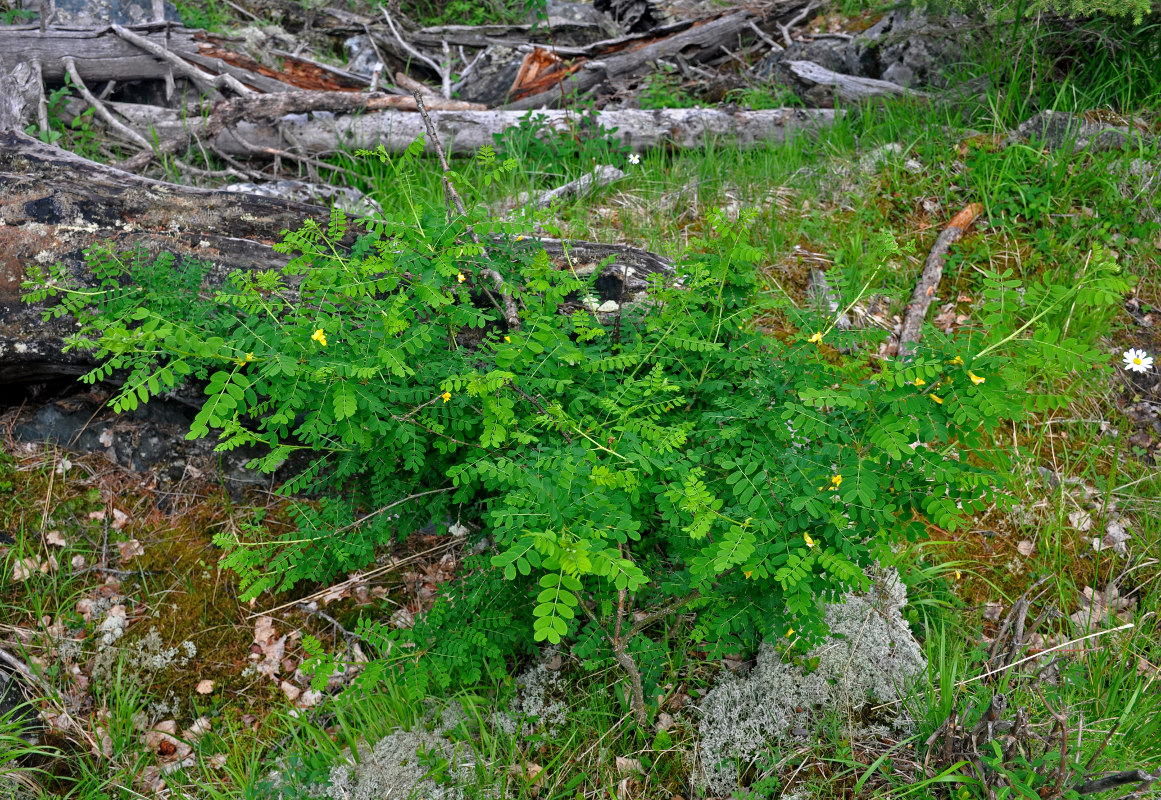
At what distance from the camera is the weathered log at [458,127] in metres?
5.75

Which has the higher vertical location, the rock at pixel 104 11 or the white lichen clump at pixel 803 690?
the rock at pixel 104 11

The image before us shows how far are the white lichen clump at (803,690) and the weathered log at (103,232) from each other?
173 centimetres

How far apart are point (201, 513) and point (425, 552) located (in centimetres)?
120

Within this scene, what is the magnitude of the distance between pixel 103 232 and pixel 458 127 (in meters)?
3.02

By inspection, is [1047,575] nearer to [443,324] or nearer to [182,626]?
[443,324]

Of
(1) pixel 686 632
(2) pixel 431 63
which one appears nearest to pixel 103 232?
(1) pixel 686 632

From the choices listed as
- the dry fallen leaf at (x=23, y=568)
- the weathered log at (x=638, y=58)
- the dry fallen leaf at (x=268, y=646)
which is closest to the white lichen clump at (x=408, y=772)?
the dry fallen leaf at (x=268, y=646)

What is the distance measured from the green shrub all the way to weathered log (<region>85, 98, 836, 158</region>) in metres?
3.08

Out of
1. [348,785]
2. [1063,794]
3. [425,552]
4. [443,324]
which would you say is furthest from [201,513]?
[1063,794]

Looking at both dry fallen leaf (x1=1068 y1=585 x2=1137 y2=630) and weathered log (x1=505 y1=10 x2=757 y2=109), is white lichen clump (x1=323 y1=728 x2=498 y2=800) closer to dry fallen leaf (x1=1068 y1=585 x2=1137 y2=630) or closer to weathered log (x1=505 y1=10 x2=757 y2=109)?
dry fallen leaf (x1=1068 y1=585 x2=1137 y2=630)

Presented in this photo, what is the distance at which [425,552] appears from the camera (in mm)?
3508

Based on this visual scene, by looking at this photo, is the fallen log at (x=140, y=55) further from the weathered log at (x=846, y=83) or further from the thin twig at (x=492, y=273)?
the weathered log at (x=846, y=83)

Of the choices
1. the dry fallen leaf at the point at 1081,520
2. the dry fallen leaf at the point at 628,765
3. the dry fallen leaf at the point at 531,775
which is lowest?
the dry fallen leaf at the point at 531,775

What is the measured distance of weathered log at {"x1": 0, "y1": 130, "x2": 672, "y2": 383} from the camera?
11.5 ft
